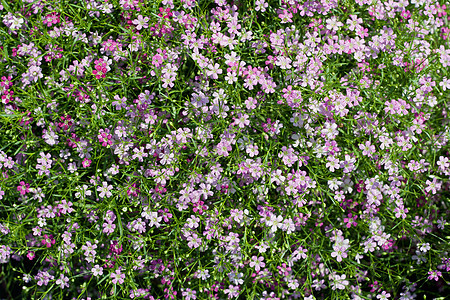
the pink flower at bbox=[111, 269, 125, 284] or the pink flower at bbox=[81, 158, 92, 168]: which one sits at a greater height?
the pink flower at bbox=[81, 158, 92, 168]

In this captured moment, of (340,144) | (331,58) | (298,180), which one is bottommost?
(298,180)

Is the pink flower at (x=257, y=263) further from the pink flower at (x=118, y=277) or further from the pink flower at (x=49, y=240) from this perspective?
the pink flower at (x=49, y=240)

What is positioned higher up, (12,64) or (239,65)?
(239,65)

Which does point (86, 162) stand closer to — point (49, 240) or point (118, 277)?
Result: point (49, 240)

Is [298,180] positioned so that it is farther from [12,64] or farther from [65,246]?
[12,64]

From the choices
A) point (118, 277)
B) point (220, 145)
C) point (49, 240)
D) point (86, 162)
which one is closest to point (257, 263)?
point (220, 145)

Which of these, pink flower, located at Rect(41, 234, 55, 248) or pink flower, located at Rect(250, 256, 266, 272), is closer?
pink flower, located at Rect(250, 256, 266, 272)

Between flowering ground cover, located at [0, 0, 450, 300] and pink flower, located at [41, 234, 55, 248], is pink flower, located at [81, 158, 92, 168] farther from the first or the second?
pink flower, located at [41, 234, 55, 248]

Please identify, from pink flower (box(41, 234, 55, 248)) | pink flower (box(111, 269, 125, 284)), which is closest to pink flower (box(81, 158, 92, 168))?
pink flower (box(41, 234, 55, 248))

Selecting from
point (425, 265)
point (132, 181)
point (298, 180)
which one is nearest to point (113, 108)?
point (132, 181)
